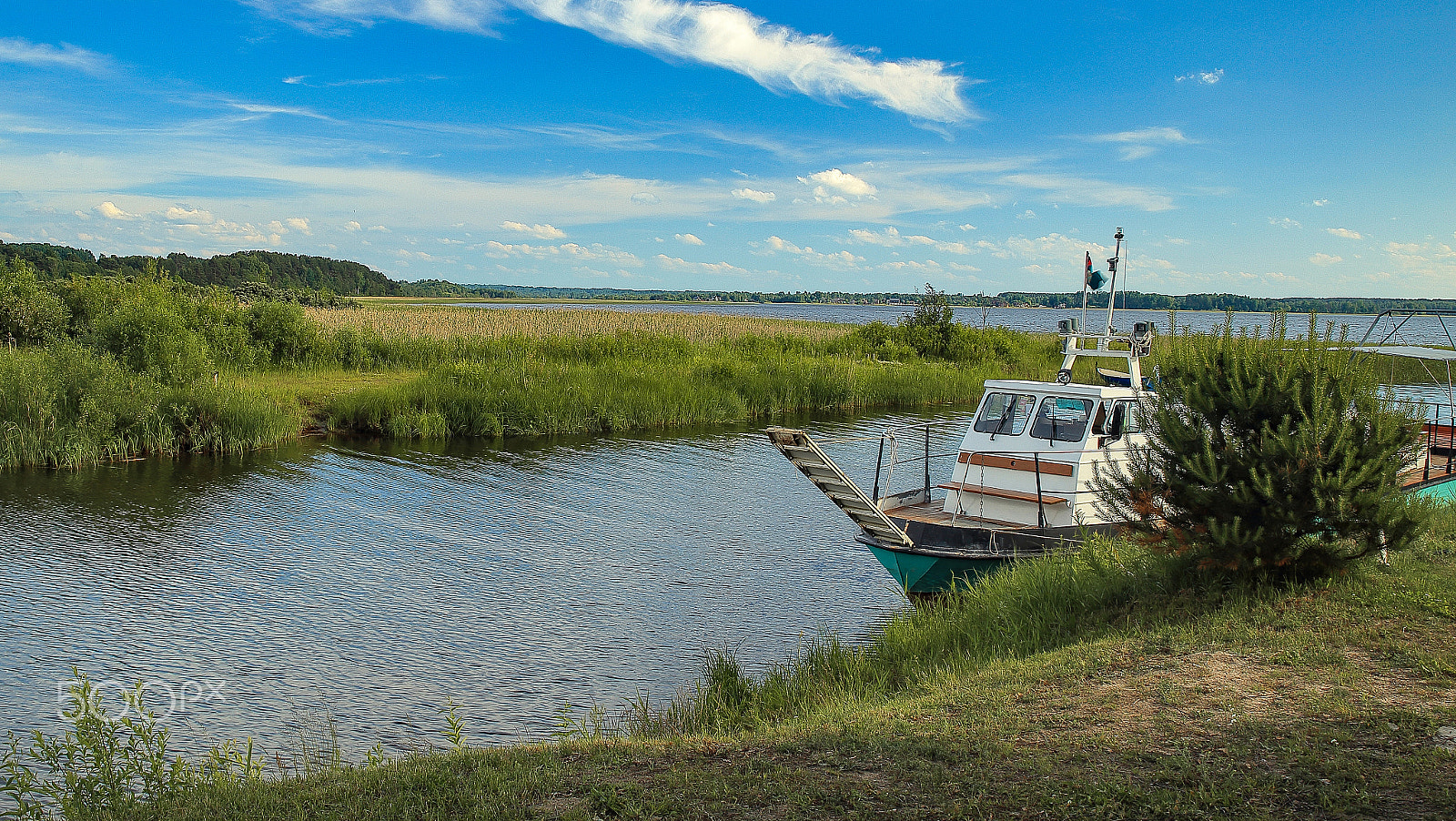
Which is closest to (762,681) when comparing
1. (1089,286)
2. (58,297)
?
(1089,286)

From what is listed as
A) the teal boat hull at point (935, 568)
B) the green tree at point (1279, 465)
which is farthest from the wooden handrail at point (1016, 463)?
the green tree at point (1279, 465)

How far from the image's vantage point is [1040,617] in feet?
30.2

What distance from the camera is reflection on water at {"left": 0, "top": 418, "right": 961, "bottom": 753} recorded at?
937cm

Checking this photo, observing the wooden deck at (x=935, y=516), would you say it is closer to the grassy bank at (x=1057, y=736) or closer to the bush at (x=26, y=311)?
the grassy bank at (x=1057, y=736)

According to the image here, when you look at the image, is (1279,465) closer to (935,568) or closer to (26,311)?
(935,568)

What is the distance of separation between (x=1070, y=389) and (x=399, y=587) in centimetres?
996

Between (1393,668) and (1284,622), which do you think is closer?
(1393,668)

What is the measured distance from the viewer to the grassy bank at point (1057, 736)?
5.05 metres

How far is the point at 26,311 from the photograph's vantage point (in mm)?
30375

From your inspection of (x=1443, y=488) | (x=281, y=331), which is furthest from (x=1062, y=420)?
(x=281, y=331)

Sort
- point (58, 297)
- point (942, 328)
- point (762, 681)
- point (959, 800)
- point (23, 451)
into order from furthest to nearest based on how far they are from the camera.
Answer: point (942, 328) < point (58, 297) < point (23, 451) < point (762, 681) < point (959, 800)

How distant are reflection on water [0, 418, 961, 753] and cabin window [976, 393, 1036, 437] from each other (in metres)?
2.80

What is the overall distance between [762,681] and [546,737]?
2.19 m

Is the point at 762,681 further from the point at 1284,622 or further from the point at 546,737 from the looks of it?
the point at 1284,622
